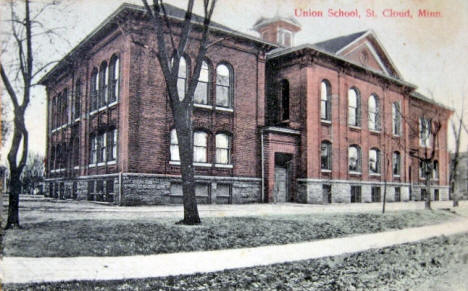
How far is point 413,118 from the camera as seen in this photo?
2214 cm

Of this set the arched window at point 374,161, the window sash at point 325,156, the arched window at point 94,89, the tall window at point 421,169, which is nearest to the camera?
the arched window at point 94,89

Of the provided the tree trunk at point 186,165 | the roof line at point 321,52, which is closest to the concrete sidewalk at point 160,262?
the tree trunk at point 186,165

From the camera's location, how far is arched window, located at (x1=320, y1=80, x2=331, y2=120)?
2270 centimetres

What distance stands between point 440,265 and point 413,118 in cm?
1500

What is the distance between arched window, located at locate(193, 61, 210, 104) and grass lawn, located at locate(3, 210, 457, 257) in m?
6.68

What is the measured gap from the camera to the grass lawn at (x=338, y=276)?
20.1ft

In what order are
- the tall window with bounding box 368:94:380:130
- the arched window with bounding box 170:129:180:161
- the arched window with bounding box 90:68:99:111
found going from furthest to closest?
the tall window with bounding box 368:94:380:130
the arched window with bounding box 170:129:180:161
the arched window with bounding box 90:68:99:111

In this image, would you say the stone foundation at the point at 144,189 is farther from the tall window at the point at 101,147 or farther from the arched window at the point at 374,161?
the arched window at the point at 374,161

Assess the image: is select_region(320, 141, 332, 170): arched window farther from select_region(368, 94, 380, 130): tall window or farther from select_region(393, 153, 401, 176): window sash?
select_region(393, 153, 401, 176): window sash

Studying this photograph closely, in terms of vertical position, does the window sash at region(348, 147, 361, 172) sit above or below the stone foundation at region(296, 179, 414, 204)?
above

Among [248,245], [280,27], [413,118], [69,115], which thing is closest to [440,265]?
[248,245]

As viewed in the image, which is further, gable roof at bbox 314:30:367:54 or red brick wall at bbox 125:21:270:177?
gable roof at bbox 314:30:367:54

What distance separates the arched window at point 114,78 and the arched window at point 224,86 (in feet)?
14.1

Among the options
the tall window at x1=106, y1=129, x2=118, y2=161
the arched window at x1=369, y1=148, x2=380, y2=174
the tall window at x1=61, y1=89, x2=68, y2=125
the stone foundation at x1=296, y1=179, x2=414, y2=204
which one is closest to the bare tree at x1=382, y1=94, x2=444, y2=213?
the arched window at x1=369, y1=148, x2=380, y2=174
